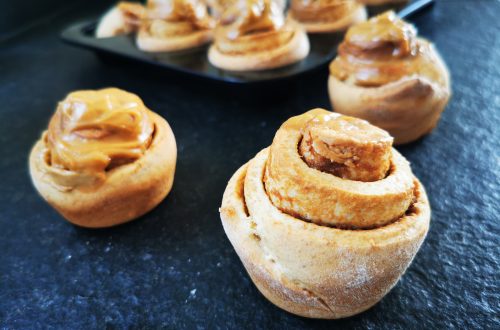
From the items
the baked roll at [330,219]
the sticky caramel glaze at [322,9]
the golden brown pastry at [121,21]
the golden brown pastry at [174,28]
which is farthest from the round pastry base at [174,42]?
the baked roll at [330,219]

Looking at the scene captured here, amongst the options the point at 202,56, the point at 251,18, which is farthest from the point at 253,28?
the point at 202,56

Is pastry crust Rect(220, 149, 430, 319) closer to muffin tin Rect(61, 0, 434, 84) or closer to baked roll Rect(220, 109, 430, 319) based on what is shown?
baked roll Rect(220, 109, 430, 319)

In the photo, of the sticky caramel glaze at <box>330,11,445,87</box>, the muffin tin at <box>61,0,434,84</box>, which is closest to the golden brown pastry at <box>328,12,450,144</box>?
the sticky caramel glaze at <box>330,11,445,87</box>

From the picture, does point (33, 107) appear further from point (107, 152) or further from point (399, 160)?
point (399, 160)

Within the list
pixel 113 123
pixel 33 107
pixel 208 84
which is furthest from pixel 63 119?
pixel 33 107

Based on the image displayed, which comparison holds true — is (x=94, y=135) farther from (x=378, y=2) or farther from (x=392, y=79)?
(x=378, y=2)

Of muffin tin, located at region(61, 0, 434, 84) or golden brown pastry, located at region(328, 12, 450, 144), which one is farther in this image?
muffin tin, located at region(61, 0, 434, 84)
